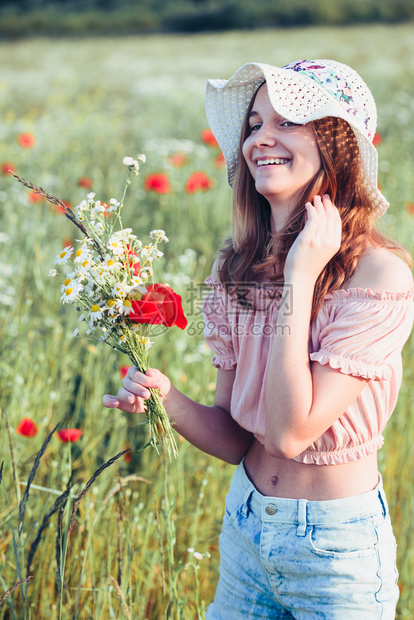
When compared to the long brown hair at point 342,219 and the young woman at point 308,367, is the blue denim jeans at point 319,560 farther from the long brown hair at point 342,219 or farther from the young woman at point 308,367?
the long brown hair at point 342,219

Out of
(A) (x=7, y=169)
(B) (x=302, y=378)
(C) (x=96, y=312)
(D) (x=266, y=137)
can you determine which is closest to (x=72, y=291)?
(C) (x=96, y=312)

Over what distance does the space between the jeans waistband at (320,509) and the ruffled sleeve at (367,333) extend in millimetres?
269

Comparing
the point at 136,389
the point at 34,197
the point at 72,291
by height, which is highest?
the point at 34,197

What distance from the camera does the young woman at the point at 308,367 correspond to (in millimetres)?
1192

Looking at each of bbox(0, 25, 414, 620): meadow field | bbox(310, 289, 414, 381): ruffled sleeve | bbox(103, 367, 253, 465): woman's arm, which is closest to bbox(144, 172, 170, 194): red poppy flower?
bbox(0, 25, 414, 620): meadow field

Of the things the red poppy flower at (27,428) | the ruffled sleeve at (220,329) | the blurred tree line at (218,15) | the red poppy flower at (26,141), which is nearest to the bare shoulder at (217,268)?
the ruffled sleeve at (220,329)

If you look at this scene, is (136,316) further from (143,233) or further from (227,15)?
(227,15)

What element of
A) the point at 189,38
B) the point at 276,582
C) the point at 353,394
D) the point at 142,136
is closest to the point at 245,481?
the point at 276,582

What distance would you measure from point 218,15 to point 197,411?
2381 cm

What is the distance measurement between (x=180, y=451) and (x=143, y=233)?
2.45 meters

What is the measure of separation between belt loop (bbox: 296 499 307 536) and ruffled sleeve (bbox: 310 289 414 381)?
0.29 metres

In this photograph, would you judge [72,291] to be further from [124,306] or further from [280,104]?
[280,104]

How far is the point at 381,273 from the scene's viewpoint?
4.03 feet

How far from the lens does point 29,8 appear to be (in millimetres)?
21938
